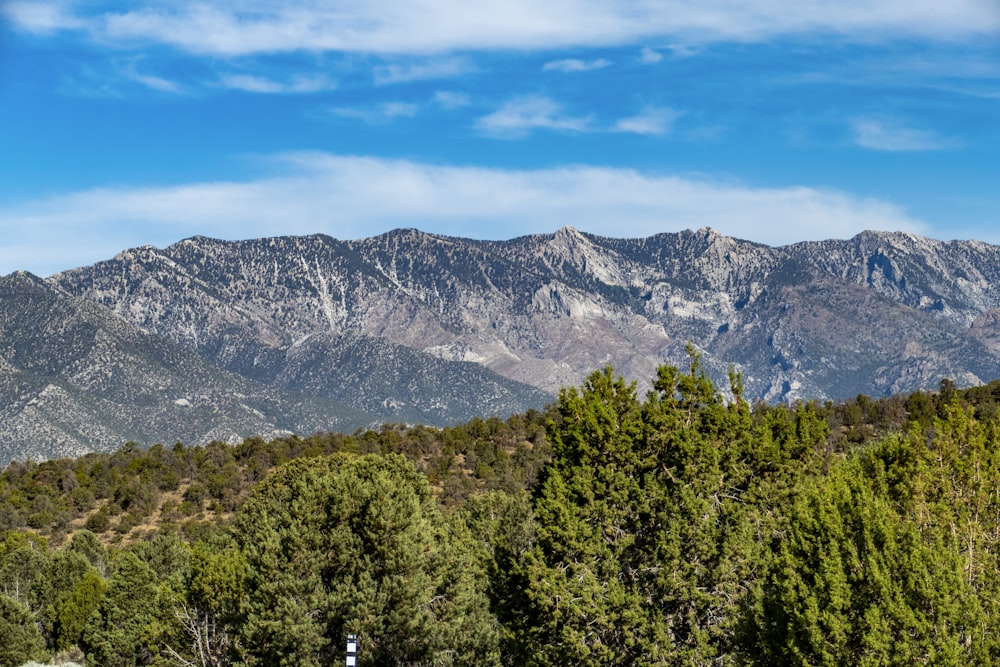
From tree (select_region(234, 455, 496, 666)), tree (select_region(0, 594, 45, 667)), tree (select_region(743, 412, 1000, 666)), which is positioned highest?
tree (select_region(743, 412, 1000, 666))

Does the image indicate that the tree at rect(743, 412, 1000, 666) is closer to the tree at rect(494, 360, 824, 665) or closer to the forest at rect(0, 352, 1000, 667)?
the forest at rect(0, 352, 1000, 667)

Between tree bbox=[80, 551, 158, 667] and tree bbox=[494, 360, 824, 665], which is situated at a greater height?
tree bbox=[494, 360, 824, 665]

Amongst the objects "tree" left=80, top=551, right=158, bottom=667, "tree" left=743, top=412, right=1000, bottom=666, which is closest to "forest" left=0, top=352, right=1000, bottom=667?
"tree" left=743, top=412, right=1000, bottom=666

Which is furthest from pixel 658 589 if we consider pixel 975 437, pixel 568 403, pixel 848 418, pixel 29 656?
pixel 848 418

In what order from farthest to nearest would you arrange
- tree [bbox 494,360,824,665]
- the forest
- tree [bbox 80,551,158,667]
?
tree [bbox 80,551,158,667] → tree [bbox 494,360,824,665] → the forest

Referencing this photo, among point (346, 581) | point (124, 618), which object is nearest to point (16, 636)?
point (124, 618)

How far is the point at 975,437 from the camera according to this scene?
31.2 meters

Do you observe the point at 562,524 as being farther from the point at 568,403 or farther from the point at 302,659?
the point at 302,659

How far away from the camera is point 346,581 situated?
3941 cm

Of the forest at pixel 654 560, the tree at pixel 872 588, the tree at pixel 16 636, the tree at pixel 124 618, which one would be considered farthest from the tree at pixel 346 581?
the tree at pixel 16 636

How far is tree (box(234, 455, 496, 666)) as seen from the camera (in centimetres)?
3856

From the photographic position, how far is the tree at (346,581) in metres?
38.6

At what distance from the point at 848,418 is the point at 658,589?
7528 cm

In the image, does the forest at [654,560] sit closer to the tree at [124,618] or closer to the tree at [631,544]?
the tree at [631,544]
